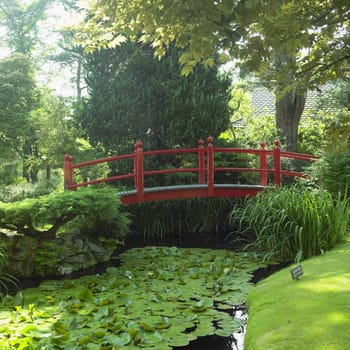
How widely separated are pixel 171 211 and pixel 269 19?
6.92m

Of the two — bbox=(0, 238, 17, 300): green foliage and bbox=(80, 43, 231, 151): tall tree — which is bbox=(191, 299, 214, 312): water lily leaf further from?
bbox=(80, 43, 231, 151): tall tree

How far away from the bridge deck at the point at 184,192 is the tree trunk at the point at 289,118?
3018mm

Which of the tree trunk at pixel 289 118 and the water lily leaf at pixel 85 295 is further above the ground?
the tree trunk at pixel 289 118

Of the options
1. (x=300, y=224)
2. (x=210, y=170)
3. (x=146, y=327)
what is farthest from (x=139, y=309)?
(x=210, y=170)

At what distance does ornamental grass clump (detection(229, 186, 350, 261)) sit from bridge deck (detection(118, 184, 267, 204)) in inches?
68.9

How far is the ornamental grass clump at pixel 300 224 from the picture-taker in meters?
5.89

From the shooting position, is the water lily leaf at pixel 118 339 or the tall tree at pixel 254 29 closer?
the tall tree at pixel 254 29

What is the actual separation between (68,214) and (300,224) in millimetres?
2938

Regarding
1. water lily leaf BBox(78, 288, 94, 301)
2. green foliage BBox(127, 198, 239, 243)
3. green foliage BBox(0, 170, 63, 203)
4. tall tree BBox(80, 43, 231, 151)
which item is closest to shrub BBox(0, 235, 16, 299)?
water lily leaf BBox(78, 288, 94, 301)

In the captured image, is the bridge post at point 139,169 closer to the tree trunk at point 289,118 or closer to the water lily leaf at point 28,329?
the water lily leaf at point 28,329

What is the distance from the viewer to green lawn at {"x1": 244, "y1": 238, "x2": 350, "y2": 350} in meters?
3.02

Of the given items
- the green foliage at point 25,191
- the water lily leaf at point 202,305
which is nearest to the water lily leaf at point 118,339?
the water lily leaf at point 202,305

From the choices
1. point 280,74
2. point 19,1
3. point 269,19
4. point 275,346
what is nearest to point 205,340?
point 275,346

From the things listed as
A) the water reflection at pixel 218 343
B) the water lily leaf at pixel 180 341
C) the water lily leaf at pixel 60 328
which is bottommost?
the water reflection at pixel 218 343
